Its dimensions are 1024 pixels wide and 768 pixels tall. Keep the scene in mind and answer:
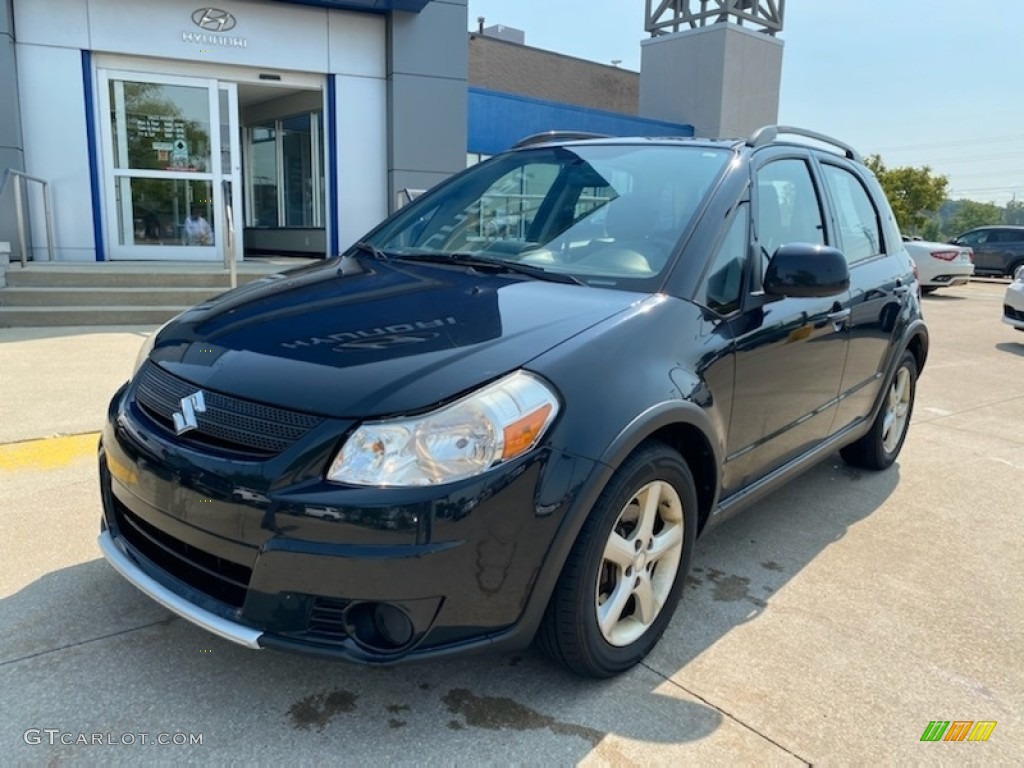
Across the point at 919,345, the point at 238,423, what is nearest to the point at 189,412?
the point at 238,423

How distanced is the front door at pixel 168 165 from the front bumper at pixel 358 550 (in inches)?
343

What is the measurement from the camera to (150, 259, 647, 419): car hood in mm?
2057

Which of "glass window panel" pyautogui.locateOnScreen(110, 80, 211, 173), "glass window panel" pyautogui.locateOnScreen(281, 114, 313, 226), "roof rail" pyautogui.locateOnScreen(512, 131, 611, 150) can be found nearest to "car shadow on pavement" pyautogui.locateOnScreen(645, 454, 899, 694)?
"roof rail" pyautogui.locateOnScreen(512, 131, 611, 150)

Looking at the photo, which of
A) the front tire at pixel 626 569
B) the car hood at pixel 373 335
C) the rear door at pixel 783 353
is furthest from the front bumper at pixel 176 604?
the rear door at pixel 783 353

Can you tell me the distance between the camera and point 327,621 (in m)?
1.99

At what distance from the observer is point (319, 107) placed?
12109 millimetres

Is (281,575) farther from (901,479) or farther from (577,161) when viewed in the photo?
(901,479)

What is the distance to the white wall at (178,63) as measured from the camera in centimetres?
946

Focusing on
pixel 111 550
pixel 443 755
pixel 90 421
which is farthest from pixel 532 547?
pixel 90 421

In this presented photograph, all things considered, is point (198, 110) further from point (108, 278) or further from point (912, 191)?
point (912, 191)

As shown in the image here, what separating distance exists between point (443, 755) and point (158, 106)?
1024cm

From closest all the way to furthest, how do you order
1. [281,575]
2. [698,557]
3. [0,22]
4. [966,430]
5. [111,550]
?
[281,575]
[111,550]
[698,557]
[966,430]
[0,22]

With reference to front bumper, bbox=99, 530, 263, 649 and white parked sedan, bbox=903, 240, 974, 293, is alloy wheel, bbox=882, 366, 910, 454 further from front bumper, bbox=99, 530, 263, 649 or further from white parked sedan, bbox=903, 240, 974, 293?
white parked sedan, bbox=903, 240, 974, 293

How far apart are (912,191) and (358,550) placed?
41.7 meters
